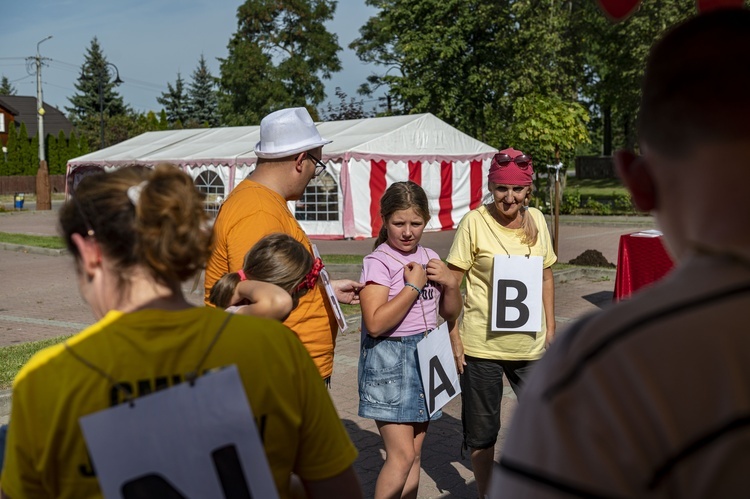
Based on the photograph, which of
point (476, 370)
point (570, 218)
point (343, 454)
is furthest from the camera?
point (570, 218)

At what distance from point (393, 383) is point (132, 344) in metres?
2.57

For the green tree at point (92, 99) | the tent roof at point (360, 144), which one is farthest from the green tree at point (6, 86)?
the tent roof at point (360, 144)

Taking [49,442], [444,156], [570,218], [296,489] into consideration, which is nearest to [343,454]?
[296,489]

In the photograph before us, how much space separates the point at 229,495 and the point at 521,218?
11.4 feet

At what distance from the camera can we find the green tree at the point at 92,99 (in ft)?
271

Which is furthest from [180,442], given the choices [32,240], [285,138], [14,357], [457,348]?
[32,240]

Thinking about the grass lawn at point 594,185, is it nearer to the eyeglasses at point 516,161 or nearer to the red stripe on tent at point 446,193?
the red stripe on tent at point 446,193

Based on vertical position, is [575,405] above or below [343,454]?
above

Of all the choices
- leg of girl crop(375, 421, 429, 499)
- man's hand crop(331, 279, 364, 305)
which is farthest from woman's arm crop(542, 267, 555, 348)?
man's hand crop(331, 279, 364, 305)

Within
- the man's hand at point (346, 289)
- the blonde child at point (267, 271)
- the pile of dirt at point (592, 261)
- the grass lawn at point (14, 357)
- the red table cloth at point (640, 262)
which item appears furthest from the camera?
the pile of dirt at point (592, 261)

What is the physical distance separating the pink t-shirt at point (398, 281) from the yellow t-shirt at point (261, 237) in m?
0.60

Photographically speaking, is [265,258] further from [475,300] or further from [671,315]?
[671,315]

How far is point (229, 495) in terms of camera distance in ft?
6.18

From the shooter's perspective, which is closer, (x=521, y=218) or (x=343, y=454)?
(x=343, y=454)
